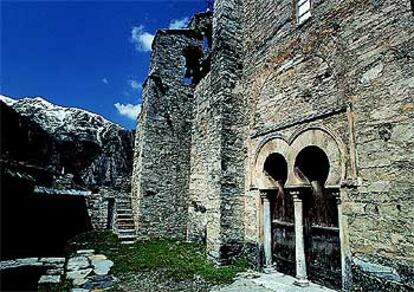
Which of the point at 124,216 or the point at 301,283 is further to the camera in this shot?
the point at 124,216

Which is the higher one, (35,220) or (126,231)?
(35,220)

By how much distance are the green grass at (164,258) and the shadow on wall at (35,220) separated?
95cm

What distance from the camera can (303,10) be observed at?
5.80m

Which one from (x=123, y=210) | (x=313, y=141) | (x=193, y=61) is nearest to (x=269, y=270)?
(x=313, y=141)

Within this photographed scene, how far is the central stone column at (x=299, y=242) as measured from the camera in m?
4.88

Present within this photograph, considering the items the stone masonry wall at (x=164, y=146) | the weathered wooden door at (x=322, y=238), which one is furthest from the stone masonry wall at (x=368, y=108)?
the stone masonry wall at (x=164, y=146)

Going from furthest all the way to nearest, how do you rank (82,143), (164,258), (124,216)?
(82,143) < (124,216) < (164,258)

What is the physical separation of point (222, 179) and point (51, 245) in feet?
19.6

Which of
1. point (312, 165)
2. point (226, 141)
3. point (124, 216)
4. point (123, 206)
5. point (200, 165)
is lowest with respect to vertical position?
point (124, 216)

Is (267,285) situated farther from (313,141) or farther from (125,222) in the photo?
(125,222)

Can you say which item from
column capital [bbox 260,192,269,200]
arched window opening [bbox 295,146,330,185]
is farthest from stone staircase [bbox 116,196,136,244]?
arched window opening [bbox 295,146,330,185]

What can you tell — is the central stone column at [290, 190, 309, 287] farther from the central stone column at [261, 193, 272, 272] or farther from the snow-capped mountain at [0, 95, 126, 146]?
the snow-capped mountain at [0, 95, 126, 146]

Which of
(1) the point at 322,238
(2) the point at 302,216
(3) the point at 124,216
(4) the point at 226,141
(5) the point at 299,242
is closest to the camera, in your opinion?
(1) the point at 322,238

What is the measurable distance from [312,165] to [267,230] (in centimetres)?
177
